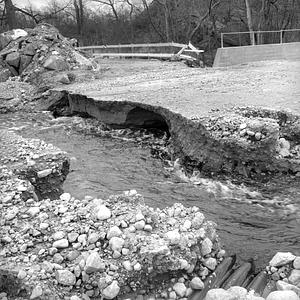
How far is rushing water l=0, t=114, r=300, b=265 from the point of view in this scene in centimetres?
496

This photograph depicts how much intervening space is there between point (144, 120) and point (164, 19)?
948 inches

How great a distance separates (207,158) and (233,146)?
0.58m

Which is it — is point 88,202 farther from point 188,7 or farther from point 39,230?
point 188,7

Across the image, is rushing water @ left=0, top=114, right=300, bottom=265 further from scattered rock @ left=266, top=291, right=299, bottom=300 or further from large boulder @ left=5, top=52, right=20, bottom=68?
large boulder @ left=5, top=52, right=20, bottom=68

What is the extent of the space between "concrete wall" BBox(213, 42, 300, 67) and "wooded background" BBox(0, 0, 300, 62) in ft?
19.5

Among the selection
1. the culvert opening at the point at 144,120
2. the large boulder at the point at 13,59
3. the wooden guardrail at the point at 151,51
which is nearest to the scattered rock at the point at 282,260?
the culvert opening at the point at 144,120

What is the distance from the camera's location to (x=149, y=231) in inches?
163

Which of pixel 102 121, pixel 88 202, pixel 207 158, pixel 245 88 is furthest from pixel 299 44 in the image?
pixel 88 202

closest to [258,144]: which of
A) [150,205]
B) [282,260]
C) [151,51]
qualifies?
[150,205]

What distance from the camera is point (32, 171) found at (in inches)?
231

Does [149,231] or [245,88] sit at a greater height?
[245,88]

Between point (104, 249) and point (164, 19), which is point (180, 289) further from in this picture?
point (164, 19)

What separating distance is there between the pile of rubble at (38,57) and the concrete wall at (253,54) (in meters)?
5.43

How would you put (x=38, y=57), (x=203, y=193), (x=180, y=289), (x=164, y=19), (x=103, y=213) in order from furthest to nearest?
1. (x=164, y=19)
2. (x=38, y=57)
3. (x=203, y=193)
4. (x=103, y=213)
5. (x=180, y=289)
